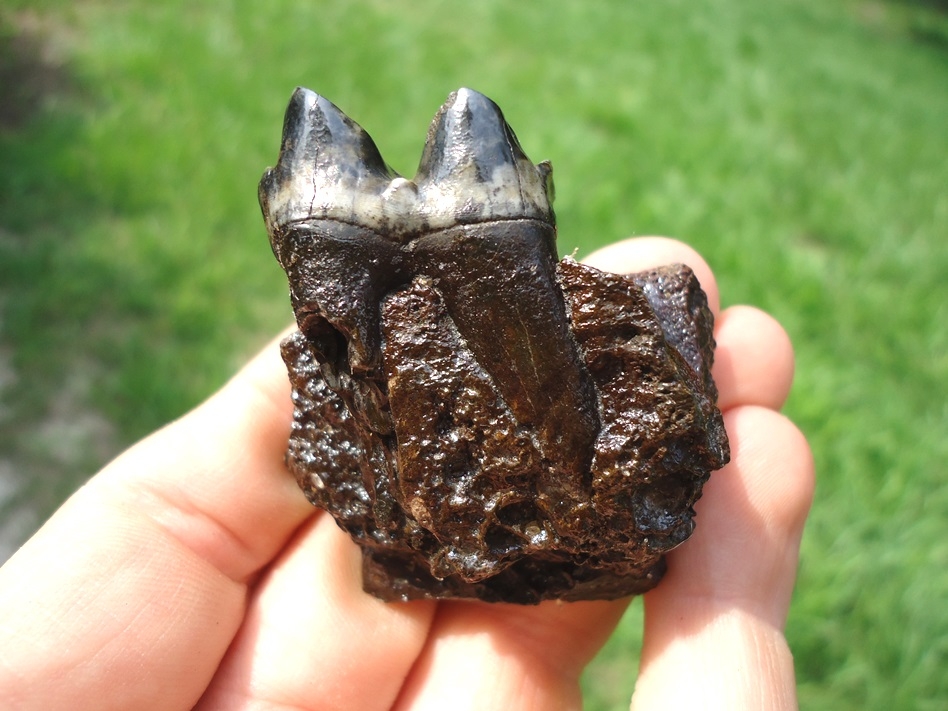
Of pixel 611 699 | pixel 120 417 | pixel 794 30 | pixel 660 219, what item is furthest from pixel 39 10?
pixel 794 30

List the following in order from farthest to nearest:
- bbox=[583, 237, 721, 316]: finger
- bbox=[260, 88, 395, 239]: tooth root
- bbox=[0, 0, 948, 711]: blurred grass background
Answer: bbox=[0, 0, 948, 711]: blurred grass background < bbox=[583, 237, 721, 316]: finger < bbox=[260, 88, 395, 239]: tooth root

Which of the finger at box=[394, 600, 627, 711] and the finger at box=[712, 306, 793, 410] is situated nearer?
→ the finger at box=[394, 600, 627, 711]

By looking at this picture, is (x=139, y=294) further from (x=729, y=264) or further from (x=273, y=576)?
(x=729, y=264)

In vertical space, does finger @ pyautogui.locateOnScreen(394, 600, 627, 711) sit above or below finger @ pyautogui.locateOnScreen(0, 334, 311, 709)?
below

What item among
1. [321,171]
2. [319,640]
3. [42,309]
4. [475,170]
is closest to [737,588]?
[319,640]

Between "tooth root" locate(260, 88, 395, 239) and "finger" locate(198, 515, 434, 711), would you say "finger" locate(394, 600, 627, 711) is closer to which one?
"finger" locate(198, 515, 434, 711)

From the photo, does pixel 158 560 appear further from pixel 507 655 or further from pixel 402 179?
pixel 402 179

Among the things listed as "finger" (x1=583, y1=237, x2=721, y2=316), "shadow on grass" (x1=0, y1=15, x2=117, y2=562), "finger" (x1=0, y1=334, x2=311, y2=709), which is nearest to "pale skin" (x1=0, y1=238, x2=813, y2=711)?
"finger" (x1=0, y1=334, x2=311, y2=709)
